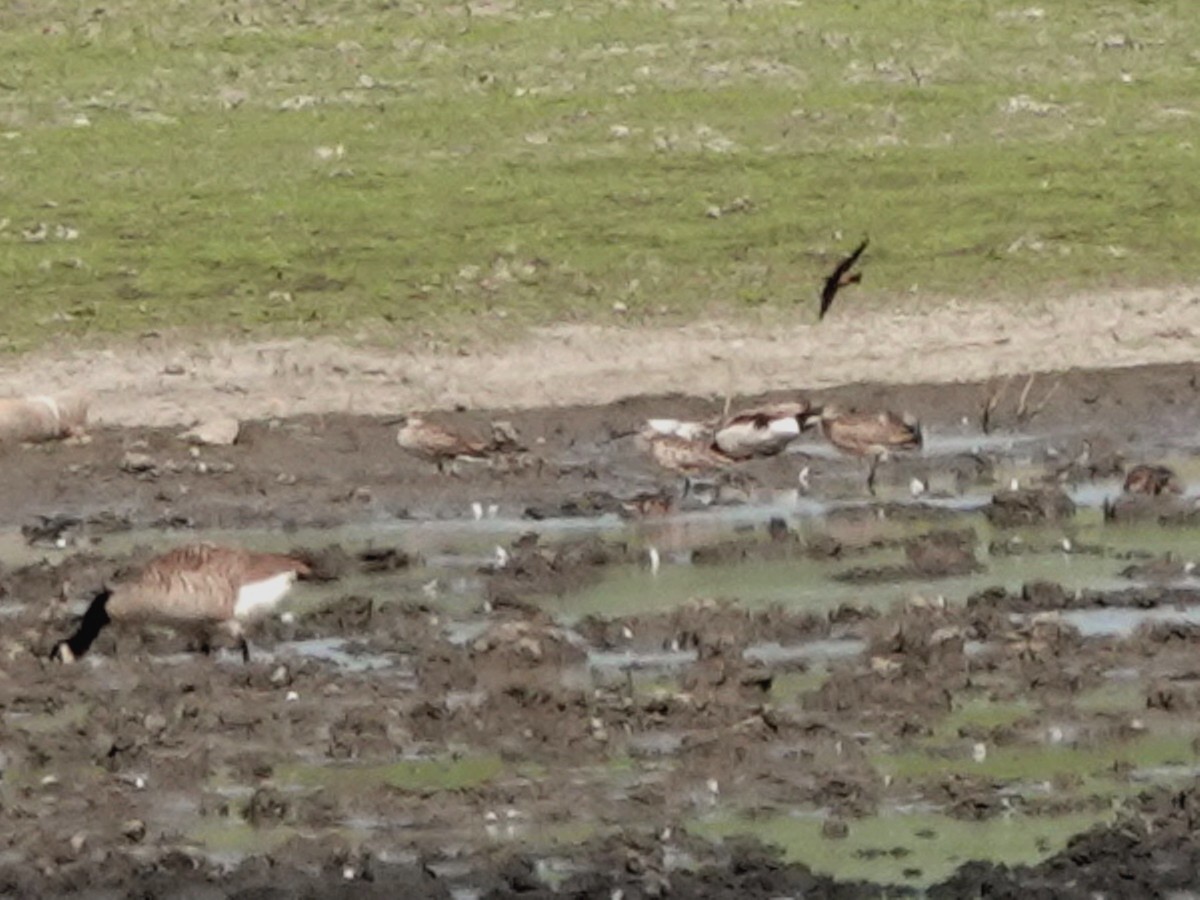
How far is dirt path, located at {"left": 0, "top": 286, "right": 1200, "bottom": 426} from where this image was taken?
1495 centimetres

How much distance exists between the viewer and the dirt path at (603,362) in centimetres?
1495

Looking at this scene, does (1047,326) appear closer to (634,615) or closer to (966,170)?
(966,170)

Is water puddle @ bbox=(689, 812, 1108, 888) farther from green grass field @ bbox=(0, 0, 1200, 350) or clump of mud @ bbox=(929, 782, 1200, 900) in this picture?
green grass field @ bbox=(0, 0, 1200, 350)

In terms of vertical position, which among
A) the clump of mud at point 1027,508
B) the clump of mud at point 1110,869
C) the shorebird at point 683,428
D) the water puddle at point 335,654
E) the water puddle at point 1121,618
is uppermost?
the clump of mud at point 1110,869

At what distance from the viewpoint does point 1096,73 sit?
59.5ft

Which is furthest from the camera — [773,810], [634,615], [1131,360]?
[1131,360]

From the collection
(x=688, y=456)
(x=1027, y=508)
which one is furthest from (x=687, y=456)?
(x=1027, y=508)

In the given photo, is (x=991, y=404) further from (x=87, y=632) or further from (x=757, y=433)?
(x=87, y=632)

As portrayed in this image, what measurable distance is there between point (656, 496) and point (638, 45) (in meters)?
5.55

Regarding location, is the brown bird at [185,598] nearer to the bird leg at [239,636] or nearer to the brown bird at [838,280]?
the bird leg at [239,636]

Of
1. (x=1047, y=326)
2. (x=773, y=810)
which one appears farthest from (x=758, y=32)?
(x=773, y=810)

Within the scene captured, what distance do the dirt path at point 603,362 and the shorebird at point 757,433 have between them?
4.06 ft

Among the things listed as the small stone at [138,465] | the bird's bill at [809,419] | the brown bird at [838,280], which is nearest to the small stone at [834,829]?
the bird's bill at [809,419]

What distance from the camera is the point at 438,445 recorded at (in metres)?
13.9
